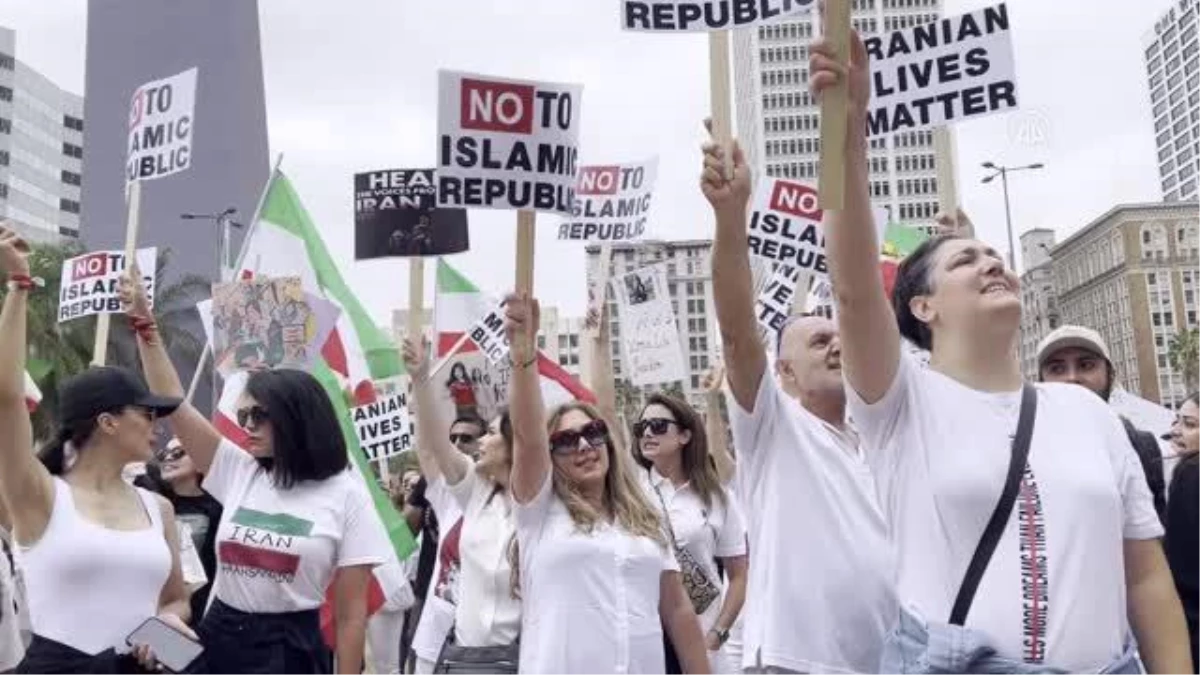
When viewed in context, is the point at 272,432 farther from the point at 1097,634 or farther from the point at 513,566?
the point at 1097,634

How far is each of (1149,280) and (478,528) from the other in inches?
4199

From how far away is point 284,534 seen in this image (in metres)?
4.43

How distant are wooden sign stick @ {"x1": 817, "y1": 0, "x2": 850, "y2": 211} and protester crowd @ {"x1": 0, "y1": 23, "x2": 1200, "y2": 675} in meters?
0.05

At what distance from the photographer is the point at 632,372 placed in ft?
34.0

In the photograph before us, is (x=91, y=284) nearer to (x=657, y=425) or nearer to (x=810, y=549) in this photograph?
(x=657, y=425)

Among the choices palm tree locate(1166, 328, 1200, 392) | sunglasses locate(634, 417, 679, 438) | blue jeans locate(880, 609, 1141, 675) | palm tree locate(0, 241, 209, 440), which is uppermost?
palm tree locate(1166, 328, 1200, 392)

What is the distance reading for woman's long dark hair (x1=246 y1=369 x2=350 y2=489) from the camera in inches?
179

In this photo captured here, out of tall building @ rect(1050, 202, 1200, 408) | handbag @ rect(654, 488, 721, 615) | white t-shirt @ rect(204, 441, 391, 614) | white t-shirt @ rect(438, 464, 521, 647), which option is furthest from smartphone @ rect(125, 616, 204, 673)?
tall building @ rect(1050, 202, 1200, 408)

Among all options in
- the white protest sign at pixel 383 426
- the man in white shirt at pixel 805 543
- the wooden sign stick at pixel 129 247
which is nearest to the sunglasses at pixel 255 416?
the man in white shirt at pixel 805 543

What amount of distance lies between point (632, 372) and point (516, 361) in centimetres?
641

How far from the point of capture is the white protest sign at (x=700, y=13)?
14.3 ft

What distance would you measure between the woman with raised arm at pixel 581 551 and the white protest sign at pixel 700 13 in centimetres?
122

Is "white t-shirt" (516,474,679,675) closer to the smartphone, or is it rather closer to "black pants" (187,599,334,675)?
"black pants" (187,599,334,675)

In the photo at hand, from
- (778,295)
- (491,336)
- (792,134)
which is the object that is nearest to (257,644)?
(778,295)
